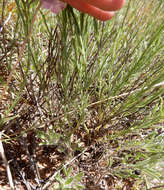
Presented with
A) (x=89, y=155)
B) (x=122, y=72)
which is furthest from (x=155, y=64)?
(x=89, y=155)

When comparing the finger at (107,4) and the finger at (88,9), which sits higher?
the finger at (88,9)

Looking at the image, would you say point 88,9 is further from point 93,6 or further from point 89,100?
point 89,100

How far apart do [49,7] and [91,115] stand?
0.74m

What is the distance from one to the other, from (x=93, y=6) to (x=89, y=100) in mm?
584

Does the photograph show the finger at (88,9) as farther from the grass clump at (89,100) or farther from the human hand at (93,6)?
the grass clump at (89,100)

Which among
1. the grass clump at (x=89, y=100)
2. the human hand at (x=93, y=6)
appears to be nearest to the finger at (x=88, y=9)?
the human hand at (x=93, y=6)

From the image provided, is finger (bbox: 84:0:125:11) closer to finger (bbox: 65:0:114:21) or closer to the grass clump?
finger (bbox: 65:0:114:21)

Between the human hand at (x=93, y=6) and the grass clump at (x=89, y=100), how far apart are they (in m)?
0.13

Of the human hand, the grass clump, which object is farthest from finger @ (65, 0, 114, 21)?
the grass clump

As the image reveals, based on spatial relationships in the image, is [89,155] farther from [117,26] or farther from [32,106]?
[117,26]

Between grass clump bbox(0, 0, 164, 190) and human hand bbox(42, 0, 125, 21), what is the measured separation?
0.13m

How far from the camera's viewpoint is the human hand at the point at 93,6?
1.41 ft

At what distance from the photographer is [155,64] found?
929mm

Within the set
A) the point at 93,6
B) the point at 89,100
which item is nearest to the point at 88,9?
the point at 93,6
